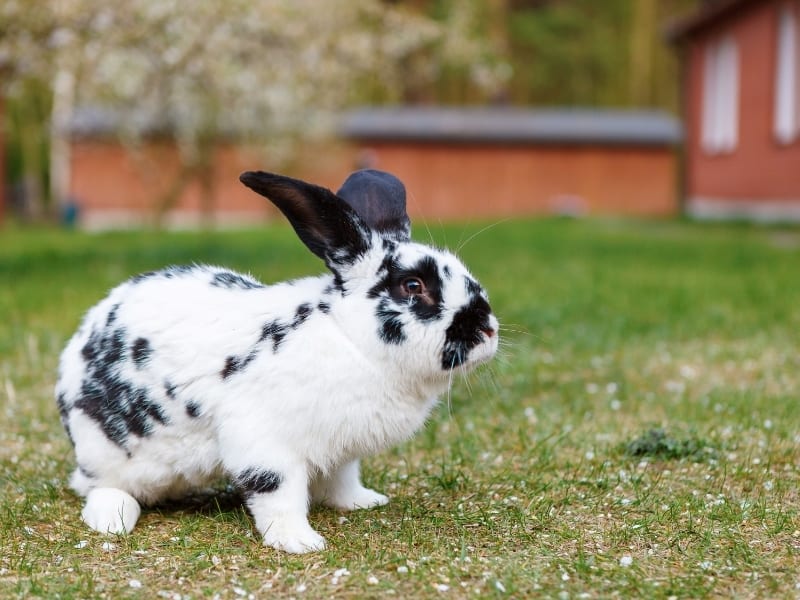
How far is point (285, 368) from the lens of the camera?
337cm

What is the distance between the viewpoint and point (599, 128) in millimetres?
34562

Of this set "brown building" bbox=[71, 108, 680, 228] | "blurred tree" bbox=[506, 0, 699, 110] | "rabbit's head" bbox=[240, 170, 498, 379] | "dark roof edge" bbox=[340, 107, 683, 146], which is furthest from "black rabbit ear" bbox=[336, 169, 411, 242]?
"blurred tree" bbox=[506, 0, 699, 110]

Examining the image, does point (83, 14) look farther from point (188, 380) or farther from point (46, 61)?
point (188, 380)

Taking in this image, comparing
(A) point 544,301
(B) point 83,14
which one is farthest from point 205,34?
(A) point 544,301

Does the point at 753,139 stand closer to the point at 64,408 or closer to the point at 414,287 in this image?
the point at 414,287

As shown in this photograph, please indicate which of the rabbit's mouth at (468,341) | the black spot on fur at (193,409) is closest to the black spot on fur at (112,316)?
the black spot on fur at (193,409)

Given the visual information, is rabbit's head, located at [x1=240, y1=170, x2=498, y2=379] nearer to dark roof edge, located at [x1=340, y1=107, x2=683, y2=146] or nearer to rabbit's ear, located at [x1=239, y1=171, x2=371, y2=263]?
rabbit's ear, located at [x1=239, y1=171, x2=371, y2=263]

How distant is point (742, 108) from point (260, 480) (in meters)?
19.6

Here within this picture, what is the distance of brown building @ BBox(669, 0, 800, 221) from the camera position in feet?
62.6

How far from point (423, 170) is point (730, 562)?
3187 centimetres

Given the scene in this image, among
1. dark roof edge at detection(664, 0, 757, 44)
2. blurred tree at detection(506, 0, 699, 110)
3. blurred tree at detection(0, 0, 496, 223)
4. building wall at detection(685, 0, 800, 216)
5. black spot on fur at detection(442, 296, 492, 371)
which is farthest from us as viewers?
blurred tree at detection(506, 0, 699, 110)

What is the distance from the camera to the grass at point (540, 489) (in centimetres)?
306

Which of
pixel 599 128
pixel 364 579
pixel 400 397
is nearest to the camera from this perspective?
pixel 364 579

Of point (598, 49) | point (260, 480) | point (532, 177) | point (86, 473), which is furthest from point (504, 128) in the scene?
point (260, 480)
